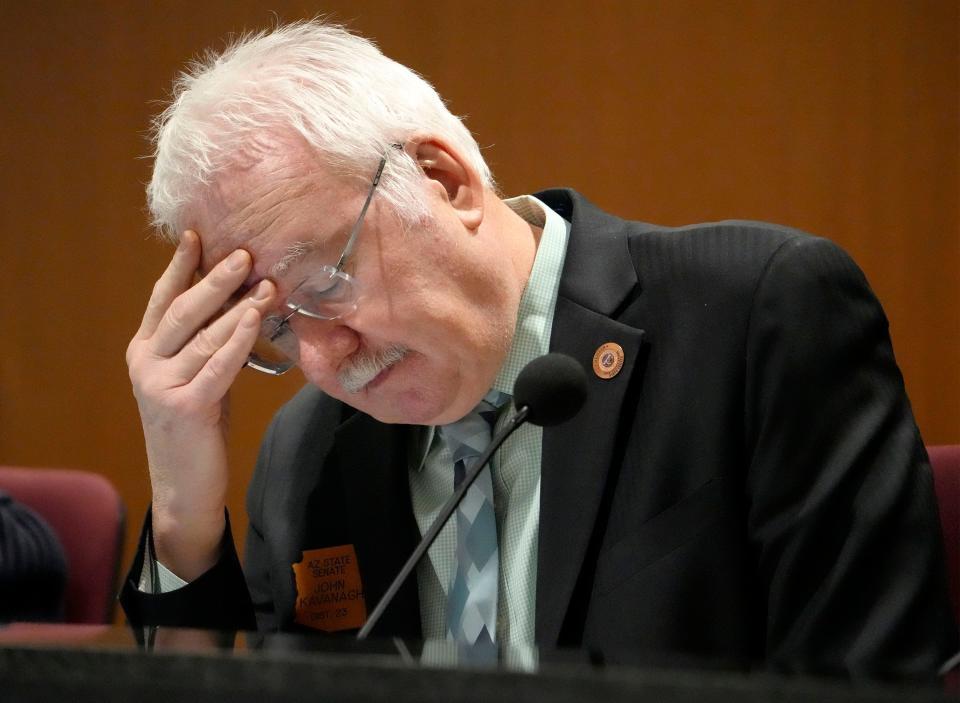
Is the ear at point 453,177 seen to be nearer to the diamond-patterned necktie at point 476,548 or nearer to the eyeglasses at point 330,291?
the eyeglasses at point 330,291

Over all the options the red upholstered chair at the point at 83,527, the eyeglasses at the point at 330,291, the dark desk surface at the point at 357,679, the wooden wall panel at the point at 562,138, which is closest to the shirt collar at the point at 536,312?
the eyeglasses at the point at 330,291

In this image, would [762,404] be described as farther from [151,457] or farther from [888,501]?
[151,457]

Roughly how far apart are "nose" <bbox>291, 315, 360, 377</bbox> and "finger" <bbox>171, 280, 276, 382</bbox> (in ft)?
0.19

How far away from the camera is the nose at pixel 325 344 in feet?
5.03

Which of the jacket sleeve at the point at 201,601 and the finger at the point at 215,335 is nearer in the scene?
the finger at the point at 215,335

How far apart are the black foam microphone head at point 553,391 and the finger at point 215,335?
1.45 feet

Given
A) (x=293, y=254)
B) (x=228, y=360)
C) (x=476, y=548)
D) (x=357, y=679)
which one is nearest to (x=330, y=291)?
(x=293, y=254)

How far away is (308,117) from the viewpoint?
4.97 feet

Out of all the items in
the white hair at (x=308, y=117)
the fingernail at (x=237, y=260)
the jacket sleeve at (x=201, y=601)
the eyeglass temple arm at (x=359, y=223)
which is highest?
the white hair at (x=308, y=117)

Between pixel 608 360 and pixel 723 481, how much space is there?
0.24m

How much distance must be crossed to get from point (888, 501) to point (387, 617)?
2.35 feet

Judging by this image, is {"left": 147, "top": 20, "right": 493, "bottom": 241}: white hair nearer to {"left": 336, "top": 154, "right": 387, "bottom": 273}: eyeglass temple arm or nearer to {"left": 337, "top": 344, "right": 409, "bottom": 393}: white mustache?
{"left": 336, "top": 154, "right": 387, "bottom": 273}: eyeglass temple arm

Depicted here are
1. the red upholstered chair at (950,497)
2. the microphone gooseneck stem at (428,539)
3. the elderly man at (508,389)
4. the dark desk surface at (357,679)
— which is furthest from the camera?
the red upholstered chair at (950,497)

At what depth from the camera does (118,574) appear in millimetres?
2295
